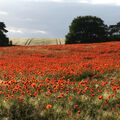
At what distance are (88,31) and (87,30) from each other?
17.4 inches

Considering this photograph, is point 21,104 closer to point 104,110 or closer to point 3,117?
point 3,117

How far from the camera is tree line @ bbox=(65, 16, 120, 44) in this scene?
182 ft

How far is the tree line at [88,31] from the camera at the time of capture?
55625 millimetres

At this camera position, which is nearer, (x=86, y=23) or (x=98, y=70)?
(x=98, y=70)

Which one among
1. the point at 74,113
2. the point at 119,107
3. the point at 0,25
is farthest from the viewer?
the point at 0,25

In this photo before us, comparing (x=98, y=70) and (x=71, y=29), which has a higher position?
(x=71, y=29)

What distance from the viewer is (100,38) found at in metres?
56.3

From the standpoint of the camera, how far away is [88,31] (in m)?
57.4

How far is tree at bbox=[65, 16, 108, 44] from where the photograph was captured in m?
55.6

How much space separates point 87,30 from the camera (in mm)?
57406

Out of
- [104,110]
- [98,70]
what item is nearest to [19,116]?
[104,110]

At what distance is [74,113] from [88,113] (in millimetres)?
369

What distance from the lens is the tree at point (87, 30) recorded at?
55.6 metres

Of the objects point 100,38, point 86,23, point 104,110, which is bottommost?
point 104,110
